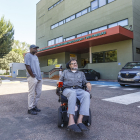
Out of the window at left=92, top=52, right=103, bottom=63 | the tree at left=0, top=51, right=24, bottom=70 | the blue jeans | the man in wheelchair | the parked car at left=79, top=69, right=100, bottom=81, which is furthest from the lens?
the tree at left=0, top=51, right=24, bottom=70

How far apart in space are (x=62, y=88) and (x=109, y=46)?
15.3 metres

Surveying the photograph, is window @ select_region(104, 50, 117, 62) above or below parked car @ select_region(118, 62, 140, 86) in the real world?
above

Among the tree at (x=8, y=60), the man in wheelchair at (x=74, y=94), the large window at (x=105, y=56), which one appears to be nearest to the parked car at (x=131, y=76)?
the man in wheelchair at (x=74, y=94)

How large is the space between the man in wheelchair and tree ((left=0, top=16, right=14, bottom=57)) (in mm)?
22880

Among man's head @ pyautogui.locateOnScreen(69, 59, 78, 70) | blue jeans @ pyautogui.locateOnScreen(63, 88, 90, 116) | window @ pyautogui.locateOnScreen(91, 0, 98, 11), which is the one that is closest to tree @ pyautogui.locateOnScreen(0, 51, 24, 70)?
window @ pyautogui.locateOnScreen(91, 0, 98, 11)

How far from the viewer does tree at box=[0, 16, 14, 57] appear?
22906 mm

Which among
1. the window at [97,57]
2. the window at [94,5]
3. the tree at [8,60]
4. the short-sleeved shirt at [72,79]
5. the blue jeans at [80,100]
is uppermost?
the window at [94,5]

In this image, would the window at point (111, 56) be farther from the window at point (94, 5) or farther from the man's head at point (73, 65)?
the man's head at point (73, 65)

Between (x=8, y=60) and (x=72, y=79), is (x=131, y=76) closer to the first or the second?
(x=72, y=79)

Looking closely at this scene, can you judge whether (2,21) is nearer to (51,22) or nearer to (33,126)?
(51,22)

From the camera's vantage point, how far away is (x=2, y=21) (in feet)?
75.4

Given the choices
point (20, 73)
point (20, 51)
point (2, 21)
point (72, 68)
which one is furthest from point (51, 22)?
point (20, 51)

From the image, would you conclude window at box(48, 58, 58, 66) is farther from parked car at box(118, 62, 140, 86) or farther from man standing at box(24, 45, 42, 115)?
man standing at box(24, 45, 42, 115)

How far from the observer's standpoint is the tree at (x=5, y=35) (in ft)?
75.2
